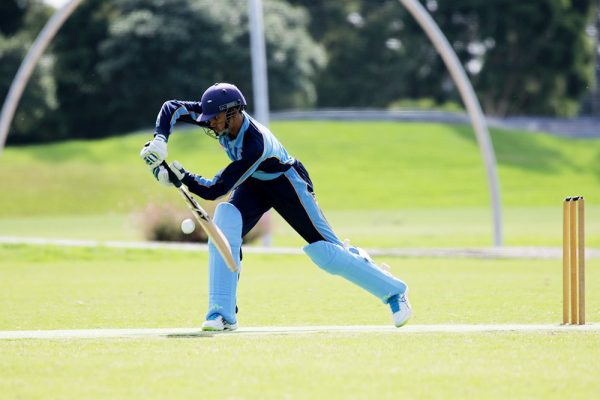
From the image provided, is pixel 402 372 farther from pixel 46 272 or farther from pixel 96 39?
pixel 96 39

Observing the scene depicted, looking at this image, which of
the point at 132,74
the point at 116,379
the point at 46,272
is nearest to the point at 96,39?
the point at 132,74

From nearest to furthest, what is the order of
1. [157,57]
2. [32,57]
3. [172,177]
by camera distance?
[172,177] < [32,57] < [157,57]

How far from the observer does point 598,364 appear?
6.98m

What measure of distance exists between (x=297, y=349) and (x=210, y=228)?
1340 mm

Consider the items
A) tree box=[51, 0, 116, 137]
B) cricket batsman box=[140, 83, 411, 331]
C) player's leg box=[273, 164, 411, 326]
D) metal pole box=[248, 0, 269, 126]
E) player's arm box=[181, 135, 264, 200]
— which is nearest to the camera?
player's arm box=[181, 135, 264, 200]

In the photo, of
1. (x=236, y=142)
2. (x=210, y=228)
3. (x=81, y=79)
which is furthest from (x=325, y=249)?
(x=81, y=79)

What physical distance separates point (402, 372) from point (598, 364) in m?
1.30

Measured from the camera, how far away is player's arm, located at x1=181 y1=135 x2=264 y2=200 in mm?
8430

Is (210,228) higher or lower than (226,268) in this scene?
higher

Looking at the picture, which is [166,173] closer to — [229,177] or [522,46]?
[229,177]

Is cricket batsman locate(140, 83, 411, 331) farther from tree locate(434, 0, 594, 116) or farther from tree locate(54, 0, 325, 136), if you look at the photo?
tree locate(434, 0, 594, 116)

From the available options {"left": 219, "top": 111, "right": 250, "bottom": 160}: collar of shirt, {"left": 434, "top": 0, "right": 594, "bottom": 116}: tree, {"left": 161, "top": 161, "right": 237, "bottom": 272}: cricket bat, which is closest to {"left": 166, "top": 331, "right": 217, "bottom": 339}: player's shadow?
{"left": 161, "top": 161, "right": 237, "bottom": 272}: cricket bat

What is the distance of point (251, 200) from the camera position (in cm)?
905

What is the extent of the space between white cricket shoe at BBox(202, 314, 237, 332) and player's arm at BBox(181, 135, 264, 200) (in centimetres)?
100
